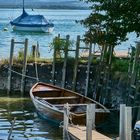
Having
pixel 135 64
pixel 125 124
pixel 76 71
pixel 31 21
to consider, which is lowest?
pixel 31 21

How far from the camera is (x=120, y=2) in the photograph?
79.6 feet

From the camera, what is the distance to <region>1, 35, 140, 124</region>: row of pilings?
87.1ft

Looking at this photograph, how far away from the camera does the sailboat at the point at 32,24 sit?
7075 centimetres

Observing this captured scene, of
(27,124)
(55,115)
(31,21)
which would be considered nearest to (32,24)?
(31,21)

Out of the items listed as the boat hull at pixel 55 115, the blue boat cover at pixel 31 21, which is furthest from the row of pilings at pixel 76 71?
the blue boat cover at pixel 31 21

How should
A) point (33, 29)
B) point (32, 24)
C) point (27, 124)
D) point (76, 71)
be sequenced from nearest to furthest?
point (27, 124) → point (76, 71) → point (33, 29) → point (32, 24)

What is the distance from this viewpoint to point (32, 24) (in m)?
72.6

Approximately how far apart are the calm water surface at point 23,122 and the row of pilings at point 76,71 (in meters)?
1.51

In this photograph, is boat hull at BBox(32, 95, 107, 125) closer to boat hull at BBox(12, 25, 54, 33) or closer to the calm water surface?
the calm water surface

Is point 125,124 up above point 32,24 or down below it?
above

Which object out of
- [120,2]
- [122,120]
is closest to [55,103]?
[120,2]

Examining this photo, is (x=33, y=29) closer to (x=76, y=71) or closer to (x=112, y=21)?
(x=76, y=71)

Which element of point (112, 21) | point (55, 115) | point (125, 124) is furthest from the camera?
point (112, 21)

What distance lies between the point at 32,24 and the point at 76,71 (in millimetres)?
44767
